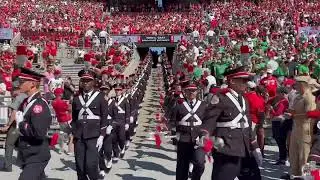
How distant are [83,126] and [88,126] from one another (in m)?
0.07

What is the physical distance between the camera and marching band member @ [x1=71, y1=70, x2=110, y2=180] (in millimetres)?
8883

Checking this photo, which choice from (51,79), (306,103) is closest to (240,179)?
(306,103)

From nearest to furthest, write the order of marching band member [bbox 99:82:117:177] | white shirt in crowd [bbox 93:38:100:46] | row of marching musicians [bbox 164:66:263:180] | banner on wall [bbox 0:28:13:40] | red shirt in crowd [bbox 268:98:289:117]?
row of marching musicians [bbox 164:66:263:180]
red shirt in crowd [bbox 268:98:289:117]
marching band member [bbox 99:82:117:177]
white shirt in crowd [bbox 93:38:100:46]
banner on wall [bbox 0:28:13:40]

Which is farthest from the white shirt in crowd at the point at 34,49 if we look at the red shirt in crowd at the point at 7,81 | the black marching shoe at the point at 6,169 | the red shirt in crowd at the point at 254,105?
the red shirt in crowd at the point at 254,105

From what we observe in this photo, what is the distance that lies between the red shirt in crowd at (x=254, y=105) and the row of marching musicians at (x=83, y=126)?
2435mm

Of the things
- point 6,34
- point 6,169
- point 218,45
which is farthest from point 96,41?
point 6,169

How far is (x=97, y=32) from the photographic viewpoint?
120ft

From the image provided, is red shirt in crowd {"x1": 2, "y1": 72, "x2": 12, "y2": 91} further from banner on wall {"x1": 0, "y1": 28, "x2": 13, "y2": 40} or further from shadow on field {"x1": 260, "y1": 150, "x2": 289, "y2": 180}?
banner on wall {"x1": 0, "y1": 28, "x2": 13, "y2": 40}

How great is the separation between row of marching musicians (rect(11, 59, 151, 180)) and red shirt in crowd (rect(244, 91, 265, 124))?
7.99ft

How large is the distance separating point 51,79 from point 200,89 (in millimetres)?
4321

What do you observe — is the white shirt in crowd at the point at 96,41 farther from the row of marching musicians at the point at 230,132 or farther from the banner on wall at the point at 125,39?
the row of marching musicians at the point at 230,132

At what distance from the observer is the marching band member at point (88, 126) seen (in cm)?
888

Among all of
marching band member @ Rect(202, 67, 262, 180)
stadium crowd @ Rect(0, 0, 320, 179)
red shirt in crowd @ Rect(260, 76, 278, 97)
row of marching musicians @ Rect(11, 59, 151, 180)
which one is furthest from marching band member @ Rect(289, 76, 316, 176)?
row of marching musicians @ Rect(11, 59, 151, 180)

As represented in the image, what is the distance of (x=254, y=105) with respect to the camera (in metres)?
10.3
